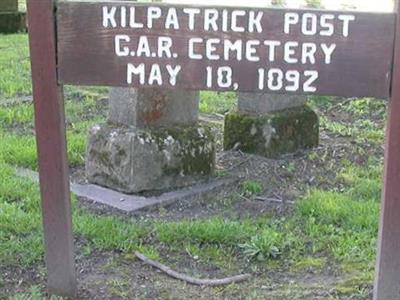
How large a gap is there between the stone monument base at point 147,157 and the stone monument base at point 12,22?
883 cm

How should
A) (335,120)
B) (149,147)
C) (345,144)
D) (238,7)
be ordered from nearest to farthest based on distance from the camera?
(238,7), (149,147), (345,144), (335,120)

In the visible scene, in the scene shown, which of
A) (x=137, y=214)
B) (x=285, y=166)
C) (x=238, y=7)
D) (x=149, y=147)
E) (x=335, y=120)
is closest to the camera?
(x=238, y=7)

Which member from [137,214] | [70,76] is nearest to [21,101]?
[137,214]

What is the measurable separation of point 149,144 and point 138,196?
307 millimetres

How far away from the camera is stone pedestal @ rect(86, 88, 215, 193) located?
4672 millimetres

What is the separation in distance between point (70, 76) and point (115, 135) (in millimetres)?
1561

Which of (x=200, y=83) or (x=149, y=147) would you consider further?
(x=149, y=147)

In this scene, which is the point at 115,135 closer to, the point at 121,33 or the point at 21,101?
the point at 121,33

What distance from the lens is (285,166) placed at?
528 centimetres

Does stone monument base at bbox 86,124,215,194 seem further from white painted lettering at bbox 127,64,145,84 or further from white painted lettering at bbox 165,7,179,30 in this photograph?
white painted lettering at bbox 165,7,179,30

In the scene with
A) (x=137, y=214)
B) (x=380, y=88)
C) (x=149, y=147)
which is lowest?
(x=137, y=214)

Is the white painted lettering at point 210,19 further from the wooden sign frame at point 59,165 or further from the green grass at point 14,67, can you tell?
the green grass at point 14,67

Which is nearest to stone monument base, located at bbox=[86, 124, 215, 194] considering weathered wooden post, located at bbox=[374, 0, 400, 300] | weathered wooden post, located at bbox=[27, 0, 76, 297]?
weathered wooden post, located at bbox=[27, 0, 76, 297]

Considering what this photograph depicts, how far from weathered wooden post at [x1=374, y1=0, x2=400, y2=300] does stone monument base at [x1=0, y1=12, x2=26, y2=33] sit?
1096cm
